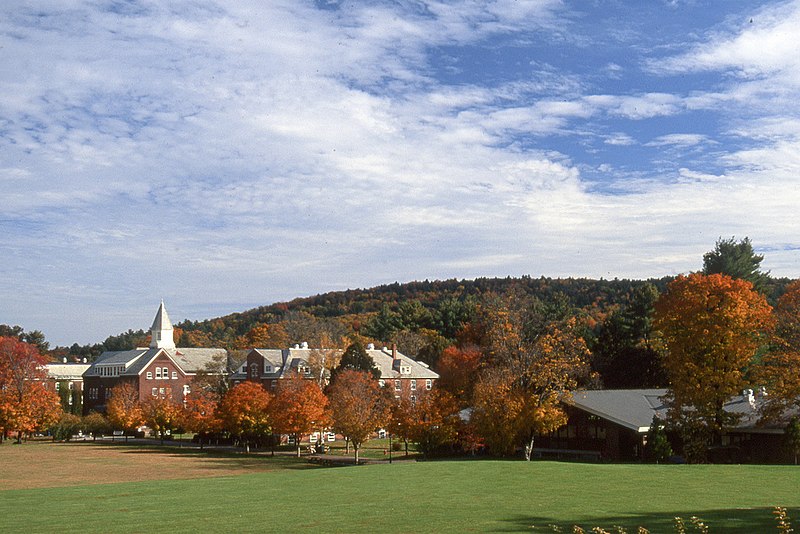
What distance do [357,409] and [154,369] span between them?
5244cm

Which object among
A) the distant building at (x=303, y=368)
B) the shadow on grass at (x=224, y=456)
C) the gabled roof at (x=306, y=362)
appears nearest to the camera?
the shadow on grass at (x=224, y=456)

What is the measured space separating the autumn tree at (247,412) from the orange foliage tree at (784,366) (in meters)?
37.2

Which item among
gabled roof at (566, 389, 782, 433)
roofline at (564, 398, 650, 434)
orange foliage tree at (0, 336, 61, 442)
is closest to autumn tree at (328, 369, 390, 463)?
roofline at (564, 398, 650, 434)

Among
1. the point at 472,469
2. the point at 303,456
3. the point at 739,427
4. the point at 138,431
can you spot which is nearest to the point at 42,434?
the point at 138,431

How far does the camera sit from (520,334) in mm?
50812

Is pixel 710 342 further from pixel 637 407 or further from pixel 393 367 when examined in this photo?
pixel 393 367

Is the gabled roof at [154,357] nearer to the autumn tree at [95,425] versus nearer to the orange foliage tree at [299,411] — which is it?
the autumn tree at [95,425]

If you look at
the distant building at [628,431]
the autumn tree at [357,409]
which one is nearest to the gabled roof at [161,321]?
the autumn tree at [357,409]

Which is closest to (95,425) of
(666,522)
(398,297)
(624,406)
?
(624,406)

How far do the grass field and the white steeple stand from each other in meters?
64.8

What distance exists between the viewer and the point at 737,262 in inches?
2689

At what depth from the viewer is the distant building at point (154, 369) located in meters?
98.9

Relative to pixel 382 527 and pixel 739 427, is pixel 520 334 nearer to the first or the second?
pixel 739 427

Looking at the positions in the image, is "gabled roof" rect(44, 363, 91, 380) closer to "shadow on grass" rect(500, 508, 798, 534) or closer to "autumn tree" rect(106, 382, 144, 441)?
"autumn tree" rect(106, 382, 144, 441)
